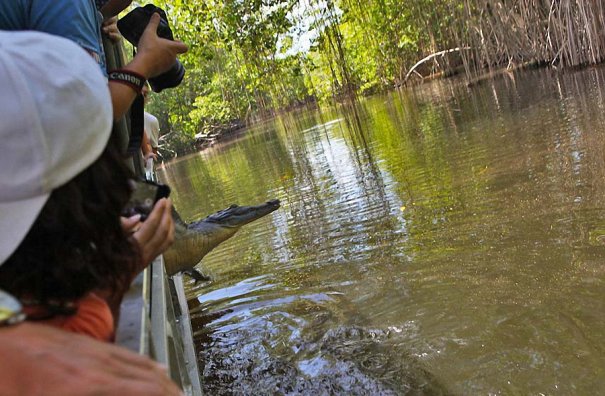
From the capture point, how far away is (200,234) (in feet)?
10.8

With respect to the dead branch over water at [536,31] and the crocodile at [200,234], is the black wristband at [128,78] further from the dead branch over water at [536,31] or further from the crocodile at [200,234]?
the dead branch over water at [536,31]

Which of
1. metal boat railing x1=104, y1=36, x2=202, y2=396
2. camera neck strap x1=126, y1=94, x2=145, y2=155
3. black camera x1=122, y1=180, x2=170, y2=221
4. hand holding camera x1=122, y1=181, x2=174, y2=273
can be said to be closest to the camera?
metal boat railing x1=104, y1=36, x2=202, y2=396

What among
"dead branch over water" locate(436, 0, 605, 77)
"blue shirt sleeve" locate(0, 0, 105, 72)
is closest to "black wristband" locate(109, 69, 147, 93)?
"blue shirt sleeve" locate(0, 0, 105, 72)

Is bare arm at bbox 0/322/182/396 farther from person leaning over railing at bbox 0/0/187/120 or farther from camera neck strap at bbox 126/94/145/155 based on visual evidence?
camera neck strap at bbox 126/94/145/155

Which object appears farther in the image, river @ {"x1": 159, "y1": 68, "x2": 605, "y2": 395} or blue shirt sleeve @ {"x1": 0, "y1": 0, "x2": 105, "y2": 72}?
river @ {"x1": 159, "y1": 68, "x2": 605, "y2": 395}

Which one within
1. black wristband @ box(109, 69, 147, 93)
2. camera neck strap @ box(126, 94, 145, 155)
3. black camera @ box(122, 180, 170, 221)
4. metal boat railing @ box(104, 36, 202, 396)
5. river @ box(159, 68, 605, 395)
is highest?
black wristband @ box(109, 69, 147, 93)

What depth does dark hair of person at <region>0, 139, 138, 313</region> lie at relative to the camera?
0.69 metres

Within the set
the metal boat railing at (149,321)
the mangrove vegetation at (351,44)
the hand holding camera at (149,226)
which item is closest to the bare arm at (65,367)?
the metal boat railing at (149,321)

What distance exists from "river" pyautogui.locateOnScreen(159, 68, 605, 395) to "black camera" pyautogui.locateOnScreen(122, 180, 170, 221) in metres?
1.49

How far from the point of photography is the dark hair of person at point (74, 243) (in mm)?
690

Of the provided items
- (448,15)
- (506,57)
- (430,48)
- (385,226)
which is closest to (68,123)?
(385,226)

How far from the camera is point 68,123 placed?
0.67m

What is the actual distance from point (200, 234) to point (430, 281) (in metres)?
1.40

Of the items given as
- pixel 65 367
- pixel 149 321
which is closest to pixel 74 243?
pixel 65 367
